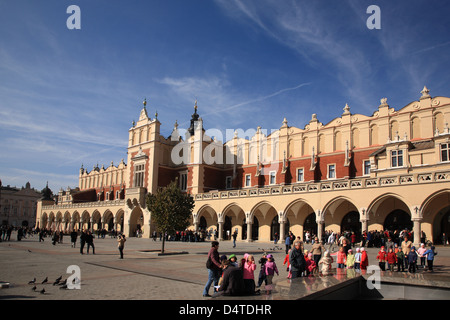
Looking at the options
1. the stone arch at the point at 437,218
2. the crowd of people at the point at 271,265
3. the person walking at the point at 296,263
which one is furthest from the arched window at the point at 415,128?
the person walking at the point at 296,263

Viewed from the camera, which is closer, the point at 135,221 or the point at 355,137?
the point at 355,137

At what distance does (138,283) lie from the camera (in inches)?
446

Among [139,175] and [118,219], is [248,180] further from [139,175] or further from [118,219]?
[118,219]

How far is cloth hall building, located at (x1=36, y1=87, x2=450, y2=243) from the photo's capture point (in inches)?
1033

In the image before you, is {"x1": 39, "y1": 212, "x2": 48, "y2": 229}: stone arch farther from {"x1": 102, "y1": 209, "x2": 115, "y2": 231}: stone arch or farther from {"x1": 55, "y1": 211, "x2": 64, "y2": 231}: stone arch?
{"x1": 102, "y1": 209, "x2": 115, "y2": 231}: stone arch

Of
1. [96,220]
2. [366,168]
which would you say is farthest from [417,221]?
[96,220]

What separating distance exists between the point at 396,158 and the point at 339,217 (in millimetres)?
6804

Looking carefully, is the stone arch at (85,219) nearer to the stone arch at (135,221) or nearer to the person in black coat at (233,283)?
the stone arch at (135,221)

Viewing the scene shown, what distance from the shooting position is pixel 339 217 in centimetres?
3106

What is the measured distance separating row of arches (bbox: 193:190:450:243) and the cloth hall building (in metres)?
0.08

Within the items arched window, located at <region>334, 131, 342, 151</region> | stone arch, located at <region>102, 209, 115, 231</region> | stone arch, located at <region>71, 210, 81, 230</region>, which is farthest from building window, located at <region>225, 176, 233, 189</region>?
stone arch, located at <region>71, 210, 81, 230</region>

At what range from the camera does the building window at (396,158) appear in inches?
1124
